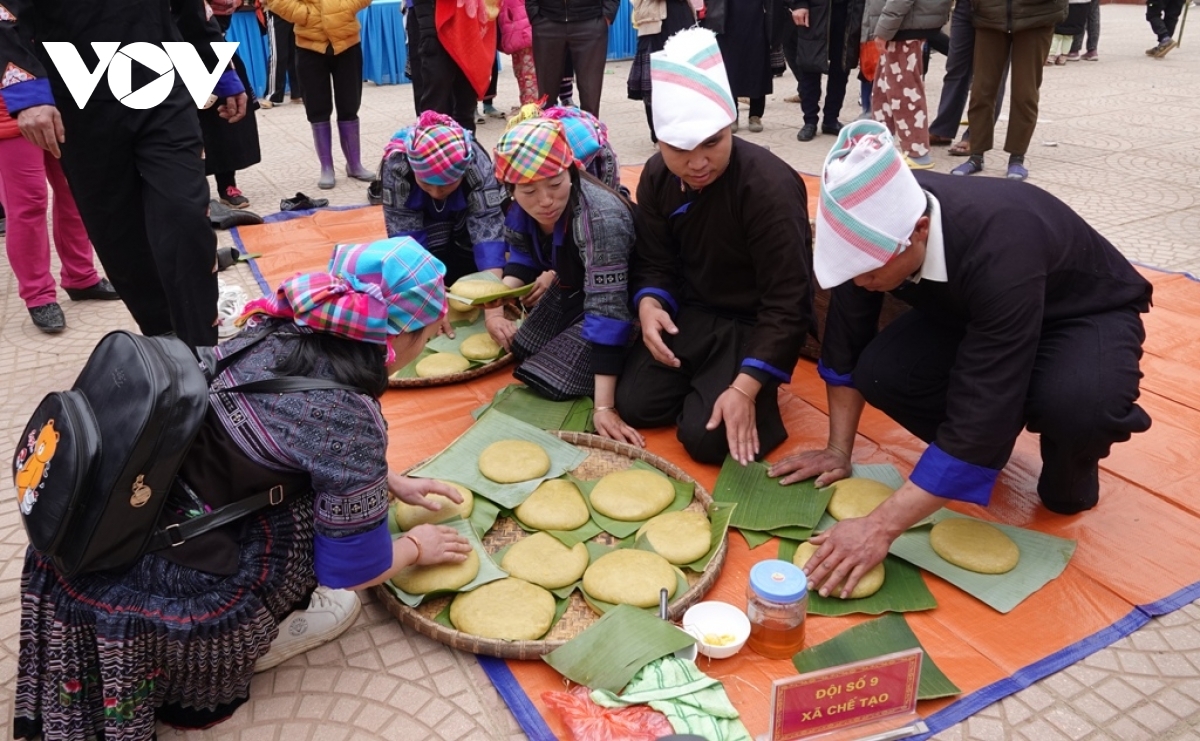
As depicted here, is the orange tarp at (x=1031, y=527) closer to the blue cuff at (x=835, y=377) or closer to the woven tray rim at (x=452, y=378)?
the woven tray rim at (x=452, y=378)

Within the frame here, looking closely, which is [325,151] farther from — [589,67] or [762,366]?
[762,366]

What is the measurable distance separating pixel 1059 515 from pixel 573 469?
47.4 inches

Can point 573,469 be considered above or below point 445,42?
below

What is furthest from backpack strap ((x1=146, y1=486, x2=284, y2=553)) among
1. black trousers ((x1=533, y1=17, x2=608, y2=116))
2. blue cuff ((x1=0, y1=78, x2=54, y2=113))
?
black trousers ((x1=533, y1=17, x2=608, y2=116))

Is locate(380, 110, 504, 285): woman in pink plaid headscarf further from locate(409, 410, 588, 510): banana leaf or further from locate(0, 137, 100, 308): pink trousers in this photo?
locate(0, 137, 100, 308): pink trousers

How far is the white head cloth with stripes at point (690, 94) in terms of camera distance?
2078mm

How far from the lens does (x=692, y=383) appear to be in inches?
100

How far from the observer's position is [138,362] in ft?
4.52

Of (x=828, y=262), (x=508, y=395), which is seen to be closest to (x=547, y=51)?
(x=508, y=395)

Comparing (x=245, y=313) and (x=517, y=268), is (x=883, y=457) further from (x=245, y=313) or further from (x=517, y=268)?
(x=245, y=313)

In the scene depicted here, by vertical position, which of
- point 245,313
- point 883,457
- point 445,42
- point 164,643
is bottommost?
point 883,457

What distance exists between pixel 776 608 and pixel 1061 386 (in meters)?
0.84

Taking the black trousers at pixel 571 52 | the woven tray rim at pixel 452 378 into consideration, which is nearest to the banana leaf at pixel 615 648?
the woven tray rim at pixel 452 378
